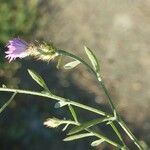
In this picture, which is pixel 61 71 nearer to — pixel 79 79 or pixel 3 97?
pixel 79 79

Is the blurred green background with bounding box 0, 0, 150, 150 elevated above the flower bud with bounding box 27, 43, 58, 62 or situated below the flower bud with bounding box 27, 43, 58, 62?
below

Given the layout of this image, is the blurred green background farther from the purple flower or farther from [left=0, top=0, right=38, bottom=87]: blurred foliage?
the purple flower

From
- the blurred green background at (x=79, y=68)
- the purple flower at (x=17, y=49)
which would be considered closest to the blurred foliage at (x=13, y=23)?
the blurred green background at (x=79, y=68)

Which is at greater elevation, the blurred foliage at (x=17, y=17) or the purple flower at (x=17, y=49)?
the purple flower at (x=17, y=49)

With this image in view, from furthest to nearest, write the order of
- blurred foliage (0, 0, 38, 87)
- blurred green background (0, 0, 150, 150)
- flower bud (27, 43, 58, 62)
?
blurred foliage (0, 0, 38, 87) → blurred green background (0, 0, 150, 150) → flower bud (27, 43, 58, 62)

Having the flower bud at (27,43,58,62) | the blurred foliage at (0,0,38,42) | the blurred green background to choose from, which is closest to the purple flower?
the flower bud at (27,43,58,62)

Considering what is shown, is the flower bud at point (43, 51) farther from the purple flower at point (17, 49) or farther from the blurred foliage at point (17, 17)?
the blurred foliage at point (17, 17)

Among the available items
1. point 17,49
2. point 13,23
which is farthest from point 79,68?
point 17,49

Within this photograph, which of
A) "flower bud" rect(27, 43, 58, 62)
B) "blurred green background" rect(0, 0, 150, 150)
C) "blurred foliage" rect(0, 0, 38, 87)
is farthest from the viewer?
"blurred foliage" rect(0, 0, 38, 87)
